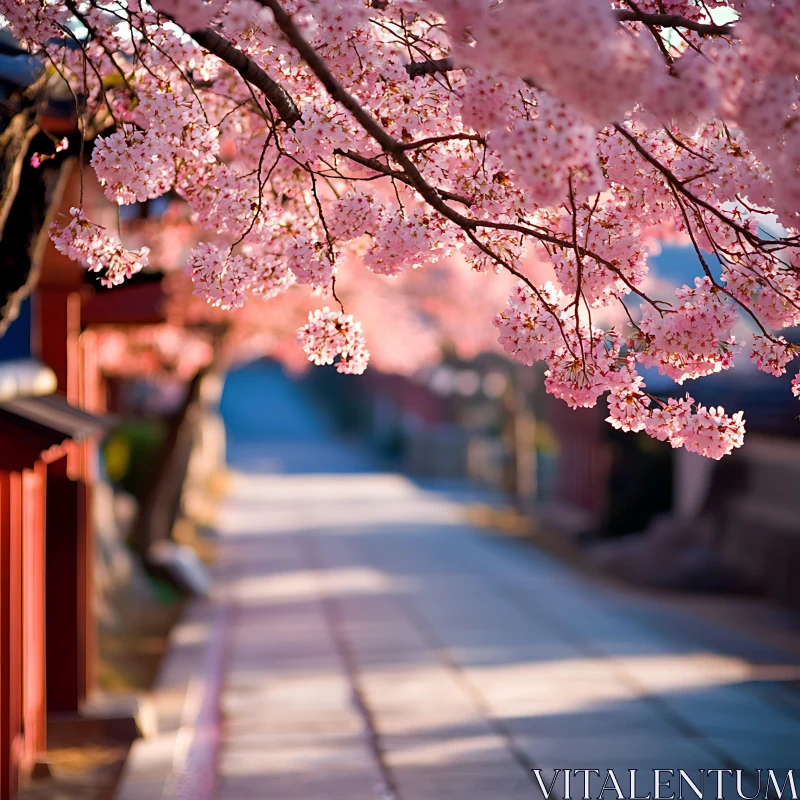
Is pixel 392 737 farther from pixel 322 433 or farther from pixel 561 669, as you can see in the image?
pixel 322 433

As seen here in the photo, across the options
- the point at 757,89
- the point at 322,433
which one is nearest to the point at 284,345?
the point at 757,89

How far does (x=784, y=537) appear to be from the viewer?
13188 millimetres

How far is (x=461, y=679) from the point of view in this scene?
9703 millimetres

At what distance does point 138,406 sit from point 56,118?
87.5 feet

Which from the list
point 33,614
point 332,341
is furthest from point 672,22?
point 33,614

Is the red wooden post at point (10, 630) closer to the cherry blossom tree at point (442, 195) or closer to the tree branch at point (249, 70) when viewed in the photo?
the cherry blossom tree at point (442, 195)

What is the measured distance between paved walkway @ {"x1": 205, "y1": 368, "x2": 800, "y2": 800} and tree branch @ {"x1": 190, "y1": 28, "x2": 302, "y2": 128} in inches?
161

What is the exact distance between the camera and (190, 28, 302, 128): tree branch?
3996 mm

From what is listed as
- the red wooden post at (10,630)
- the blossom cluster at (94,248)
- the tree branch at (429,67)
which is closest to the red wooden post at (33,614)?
the red wooden post at (10,630)

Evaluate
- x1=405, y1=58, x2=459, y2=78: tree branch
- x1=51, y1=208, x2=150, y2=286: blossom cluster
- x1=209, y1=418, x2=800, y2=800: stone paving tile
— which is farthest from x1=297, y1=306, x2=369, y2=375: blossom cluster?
x1=209, y1=418, x2=800, y2=800: stone paving tile

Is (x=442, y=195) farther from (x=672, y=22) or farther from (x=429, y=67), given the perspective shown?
(x=672, y=22)

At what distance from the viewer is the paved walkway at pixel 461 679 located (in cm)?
725

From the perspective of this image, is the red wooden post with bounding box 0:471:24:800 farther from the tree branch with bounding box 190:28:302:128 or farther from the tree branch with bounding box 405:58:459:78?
the tree branch with bounding box 405:58:459:78

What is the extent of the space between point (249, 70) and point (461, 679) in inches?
260
